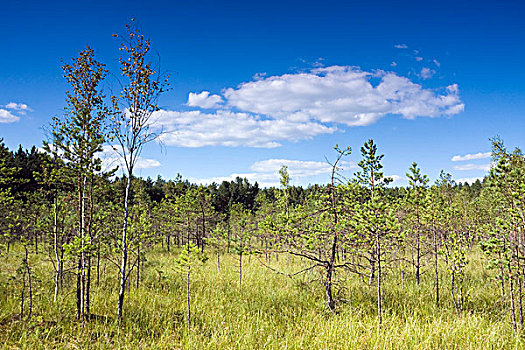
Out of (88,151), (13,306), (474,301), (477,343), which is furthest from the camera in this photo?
(474,301)

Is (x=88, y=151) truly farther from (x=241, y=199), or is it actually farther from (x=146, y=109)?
(x=241, y=199)

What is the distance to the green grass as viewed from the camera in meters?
7.55

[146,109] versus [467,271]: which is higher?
[146,109]

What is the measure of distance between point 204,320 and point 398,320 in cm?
593

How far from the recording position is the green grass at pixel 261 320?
24.8 feet

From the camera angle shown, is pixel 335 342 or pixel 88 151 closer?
pixel 335 342

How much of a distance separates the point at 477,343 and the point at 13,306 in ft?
44.5

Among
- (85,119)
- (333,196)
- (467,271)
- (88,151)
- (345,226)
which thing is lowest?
(467,271)

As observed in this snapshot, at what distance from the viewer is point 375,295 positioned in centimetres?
1132

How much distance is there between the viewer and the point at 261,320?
912 centimetres

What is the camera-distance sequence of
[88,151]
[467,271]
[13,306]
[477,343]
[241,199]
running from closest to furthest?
1. [477,343]
2. [88,151]
3. [13,306]
4. [467,271]
5. [241,199]

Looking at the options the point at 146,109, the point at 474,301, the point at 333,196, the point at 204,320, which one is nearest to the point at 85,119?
the point at 146,109

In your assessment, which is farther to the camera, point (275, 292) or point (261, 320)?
point (275, 292)

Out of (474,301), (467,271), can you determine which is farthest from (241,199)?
(474,301)
